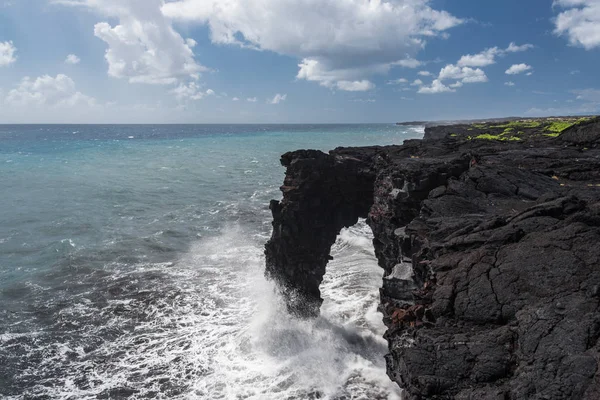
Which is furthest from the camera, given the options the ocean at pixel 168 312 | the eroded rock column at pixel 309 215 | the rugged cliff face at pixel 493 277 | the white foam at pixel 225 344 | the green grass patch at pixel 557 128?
the green grass patch at pixel 557 128

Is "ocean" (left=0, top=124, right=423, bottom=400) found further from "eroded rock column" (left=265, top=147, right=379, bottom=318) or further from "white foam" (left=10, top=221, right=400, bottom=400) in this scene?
"eroded rock column" (left=265, top=147, right=379, bottom=318)

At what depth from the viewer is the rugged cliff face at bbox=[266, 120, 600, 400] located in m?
7.33

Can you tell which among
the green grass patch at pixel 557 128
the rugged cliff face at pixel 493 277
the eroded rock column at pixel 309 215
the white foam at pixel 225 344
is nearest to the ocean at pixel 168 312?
the white foam at pixel 225 344

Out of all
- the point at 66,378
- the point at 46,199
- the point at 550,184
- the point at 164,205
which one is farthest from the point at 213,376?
the point at 46,199

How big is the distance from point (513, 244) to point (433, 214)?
3956 mm

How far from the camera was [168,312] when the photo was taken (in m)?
23.6

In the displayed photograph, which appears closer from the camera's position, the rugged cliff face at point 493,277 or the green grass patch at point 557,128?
the rugged cliff face at point 493,277

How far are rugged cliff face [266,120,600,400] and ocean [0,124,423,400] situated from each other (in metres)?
5.95

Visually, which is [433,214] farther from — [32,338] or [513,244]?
[32,338]

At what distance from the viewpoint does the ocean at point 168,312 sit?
17.3 meters

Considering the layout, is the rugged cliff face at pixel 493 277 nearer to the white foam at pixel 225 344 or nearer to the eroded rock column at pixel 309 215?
the eroded rock column at pixel 309 215

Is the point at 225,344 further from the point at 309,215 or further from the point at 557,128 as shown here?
the point at 557,128

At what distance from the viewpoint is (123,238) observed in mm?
36281

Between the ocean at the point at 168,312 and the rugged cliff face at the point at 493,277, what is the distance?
19.5 feet
